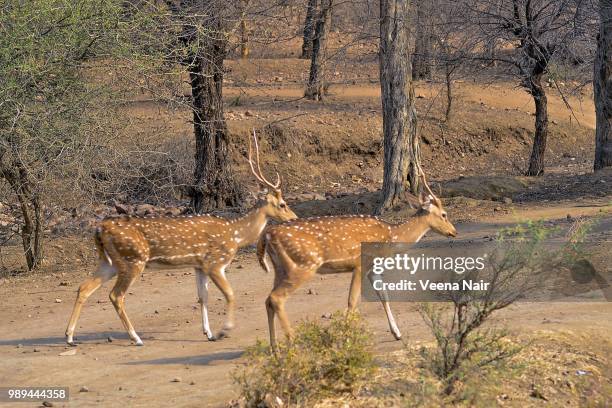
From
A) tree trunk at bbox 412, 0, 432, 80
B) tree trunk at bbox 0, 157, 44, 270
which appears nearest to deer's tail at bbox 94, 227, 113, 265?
tree trunk at bbox 0, 157, 44, 270

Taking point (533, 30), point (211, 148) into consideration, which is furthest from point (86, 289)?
point (533, 30)

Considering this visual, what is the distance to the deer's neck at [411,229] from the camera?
10672 millimetres

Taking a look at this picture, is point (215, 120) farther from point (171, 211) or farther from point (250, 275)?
point (250, 275)

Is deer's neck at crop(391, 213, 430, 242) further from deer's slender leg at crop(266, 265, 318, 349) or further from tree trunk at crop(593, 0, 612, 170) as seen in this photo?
tree trunk at crop(593, 0, 612, 170)

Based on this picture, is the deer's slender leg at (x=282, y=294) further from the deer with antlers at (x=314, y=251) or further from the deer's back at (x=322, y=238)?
the deer's back at (x=322, y=238)

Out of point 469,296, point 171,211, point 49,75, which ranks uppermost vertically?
point 49,75

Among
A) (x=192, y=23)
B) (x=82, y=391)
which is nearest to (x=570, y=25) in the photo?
(x=192, y=23)

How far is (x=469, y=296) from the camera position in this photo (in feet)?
28.5

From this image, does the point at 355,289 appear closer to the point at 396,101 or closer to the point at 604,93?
the point at 396,101

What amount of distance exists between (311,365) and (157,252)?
3.39 m

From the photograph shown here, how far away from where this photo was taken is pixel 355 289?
32.6ft

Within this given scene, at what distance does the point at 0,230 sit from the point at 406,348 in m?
10.8

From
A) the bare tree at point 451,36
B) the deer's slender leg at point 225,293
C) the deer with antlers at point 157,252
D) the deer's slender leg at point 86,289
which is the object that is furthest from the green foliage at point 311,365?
the bare tree at point 451,36

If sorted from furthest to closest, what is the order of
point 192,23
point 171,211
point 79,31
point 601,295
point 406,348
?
point 171,211
point 192,23
point 79,31
point 601,295
point 406,348
